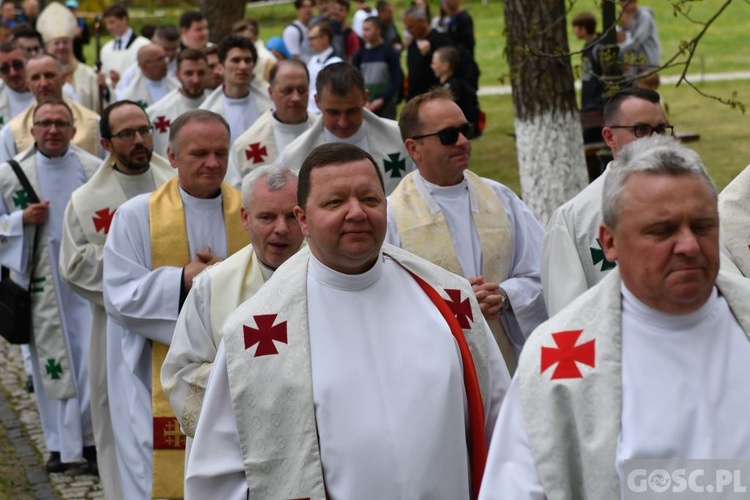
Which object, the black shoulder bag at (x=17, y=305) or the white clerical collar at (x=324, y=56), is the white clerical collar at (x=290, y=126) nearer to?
the black shoulder bag at (x=17, y=305)

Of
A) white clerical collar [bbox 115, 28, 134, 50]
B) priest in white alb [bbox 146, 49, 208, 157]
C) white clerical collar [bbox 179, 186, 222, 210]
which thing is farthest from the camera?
white clerical collar [bbox 115, 28, 134, 50]

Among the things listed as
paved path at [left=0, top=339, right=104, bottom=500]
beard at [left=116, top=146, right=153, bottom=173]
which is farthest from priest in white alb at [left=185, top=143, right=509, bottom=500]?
paved path at [left=0, top=339, right=104, bottom=500]

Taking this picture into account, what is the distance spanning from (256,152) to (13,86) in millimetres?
3461

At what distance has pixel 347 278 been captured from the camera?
13.8 ft

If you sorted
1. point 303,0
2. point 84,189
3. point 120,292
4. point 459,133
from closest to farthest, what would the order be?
point 459,133
point 120,292
point 84,189
point 303,0

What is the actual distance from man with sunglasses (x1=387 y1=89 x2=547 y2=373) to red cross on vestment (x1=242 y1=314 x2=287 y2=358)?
165 centimetres

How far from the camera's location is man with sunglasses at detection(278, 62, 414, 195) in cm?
734

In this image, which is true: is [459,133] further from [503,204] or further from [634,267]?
[634,267]

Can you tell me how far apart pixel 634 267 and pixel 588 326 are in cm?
22

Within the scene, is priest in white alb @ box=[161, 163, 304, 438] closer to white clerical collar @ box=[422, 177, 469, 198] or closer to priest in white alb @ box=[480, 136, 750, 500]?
white clerical collar @ box=[422, 177, 469, 198]

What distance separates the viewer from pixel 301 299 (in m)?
4.25

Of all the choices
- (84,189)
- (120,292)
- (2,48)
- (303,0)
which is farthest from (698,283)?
(303,0)

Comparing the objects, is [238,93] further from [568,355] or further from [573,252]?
[568,355]

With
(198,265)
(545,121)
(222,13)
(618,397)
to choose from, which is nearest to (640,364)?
(618,397)
